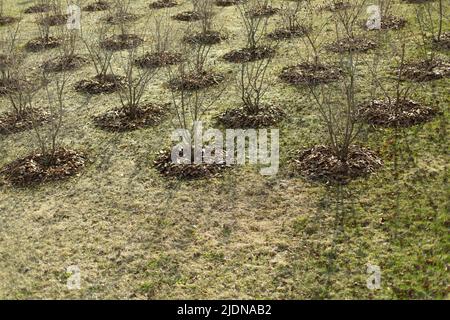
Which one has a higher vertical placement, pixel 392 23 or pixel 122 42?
pixel 392 23

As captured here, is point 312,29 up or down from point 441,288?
up

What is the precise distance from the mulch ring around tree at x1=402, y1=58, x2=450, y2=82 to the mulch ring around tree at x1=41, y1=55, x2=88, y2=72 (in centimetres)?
575

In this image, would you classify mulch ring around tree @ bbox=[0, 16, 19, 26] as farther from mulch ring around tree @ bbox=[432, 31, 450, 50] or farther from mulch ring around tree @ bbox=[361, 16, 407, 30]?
mulch ring around tree @ bbox=[432, 31, 450, 50]

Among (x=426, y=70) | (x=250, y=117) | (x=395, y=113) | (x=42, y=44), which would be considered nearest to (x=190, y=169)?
(x=250, y=117)

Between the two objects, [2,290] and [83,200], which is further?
[83,200]

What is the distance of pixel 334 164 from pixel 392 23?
5.08m

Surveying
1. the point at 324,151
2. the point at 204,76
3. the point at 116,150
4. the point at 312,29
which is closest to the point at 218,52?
the point at 204,76

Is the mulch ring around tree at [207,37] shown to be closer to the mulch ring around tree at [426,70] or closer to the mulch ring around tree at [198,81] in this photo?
the mulch ring around tree at [198,81]

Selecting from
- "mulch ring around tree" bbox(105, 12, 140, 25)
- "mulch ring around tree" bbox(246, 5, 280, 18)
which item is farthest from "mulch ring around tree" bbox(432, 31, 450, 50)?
"mulch ring around tree" bbox(105, 12, 140, 25)

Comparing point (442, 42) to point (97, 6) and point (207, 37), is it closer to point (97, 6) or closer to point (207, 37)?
point (207, 37)

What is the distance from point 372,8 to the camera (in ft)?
33.8

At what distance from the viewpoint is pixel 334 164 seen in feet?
17.7
